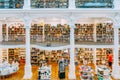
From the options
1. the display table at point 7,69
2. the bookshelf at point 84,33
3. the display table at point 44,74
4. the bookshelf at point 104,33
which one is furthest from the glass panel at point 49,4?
the display table at point 7,69

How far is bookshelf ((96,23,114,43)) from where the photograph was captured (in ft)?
54.2

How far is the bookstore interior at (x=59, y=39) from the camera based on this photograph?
1493cm

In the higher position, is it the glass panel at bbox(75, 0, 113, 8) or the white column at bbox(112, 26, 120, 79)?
the glass panel at bbox(75, 0, 113, 8)

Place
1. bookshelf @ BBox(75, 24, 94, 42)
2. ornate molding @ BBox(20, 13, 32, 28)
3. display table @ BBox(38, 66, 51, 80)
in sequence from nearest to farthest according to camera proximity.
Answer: display table @ BBox(38, 66, 51, 80), ornate molding @ BBox(20, 13, 32, 28), bookshelf @ BBox(75, 24, 94, 42)

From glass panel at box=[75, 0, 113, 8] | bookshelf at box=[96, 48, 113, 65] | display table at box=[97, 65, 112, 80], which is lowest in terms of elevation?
display table at box=[97, 65, 112, 80]

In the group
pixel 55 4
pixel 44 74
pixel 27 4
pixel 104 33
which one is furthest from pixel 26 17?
pixel 104 33

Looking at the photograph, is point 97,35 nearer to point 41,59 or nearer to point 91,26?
point 91,26

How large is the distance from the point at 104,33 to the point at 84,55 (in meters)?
2.24

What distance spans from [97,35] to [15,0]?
6372 millimetres

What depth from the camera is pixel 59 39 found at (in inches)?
656

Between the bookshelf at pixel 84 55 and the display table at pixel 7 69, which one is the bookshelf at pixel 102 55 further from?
the display table at pixel 7 69

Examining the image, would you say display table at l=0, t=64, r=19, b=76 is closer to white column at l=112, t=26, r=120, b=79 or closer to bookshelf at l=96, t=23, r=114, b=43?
bookshelf at l=96, t=23, r=114, b=43

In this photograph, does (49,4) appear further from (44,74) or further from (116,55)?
(116,55)

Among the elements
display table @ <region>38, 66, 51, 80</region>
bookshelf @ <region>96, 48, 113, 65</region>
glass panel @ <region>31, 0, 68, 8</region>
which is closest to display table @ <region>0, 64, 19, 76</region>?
display table @ <region>38, 66, 51, 80</region>
